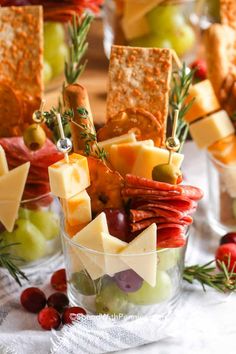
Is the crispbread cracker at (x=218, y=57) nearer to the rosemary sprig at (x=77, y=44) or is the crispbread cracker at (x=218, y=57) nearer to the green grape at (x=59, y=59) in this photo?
the rosemary sprig at (x=77, y=44)

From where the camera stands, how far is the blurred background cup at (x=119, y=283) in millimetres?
1198

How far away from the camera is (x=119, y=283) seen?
1.21 m

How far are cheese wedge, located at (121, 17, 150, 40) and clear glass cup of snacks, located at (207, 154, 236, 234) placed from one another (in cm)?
52

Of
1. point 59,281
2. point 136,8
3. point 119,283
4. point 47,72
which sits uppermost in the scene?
point 136,8

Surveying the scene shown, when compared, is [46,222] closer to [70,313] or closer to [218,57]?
[70,313]

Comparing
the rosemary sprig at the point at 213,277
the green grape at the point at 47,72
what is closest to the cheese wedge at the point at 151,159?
the rosemary sprig at the point at 213,277

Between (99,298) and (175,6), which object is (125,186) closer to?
(99,298)

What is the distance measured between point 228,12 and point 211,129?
329 mm

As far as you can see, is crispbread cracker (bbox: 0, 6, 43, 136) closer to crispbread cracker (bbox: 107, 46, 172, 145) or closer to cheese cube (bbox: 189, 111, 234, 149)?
crispbread cracker (bbox: 107, 46, 172, 145)

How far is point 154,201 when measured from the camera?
119cm

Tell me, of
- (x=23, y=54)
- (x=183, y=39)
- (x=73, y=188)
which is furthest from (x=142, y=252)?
(x=183, y=39)

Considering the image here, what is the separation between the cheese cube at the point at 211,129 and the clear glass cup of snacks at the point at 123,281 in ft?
0.88

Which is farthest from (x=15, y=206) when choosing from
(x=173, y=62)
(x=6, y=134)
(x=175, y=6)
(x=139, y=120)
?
(x=175, y=6)

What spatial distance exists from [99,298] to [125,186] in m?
0.20
